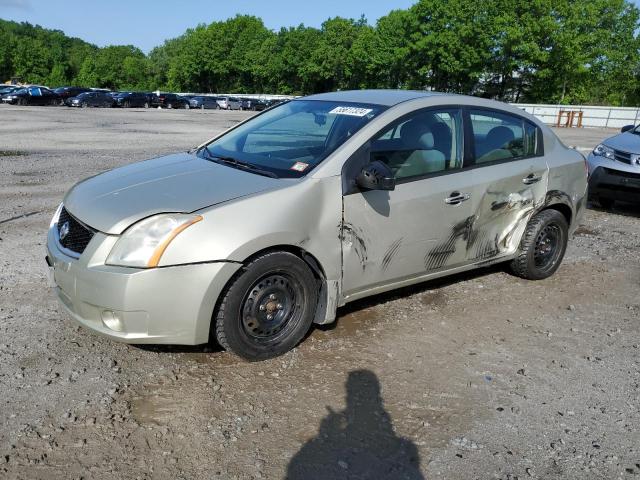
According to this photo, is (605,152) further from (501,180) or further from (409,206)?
(409,206)

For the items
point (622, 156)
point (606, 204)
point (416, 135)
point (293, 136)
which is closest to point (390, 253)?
point (416, 135)

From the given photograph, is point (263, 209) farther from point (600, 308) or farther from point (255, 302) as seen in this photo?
point (600, 308)

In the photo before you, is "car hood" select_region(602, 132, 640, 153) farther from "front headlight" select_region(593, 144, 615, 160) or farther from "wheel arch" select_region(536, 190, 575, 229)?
"wheel arch" select_region(536, 190, 575, 229)

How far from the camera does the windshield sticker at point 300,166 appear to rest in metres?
3.75

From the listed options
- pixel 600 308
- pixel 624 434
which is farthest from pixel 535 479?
pixel 600 308

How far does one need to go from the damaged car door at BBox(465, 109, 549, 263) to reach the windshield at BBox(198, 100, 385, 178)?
39.6 inches

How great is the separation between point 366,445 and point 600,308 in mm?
3011

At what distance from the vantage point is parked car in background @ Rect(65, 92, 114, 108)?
1732 inches

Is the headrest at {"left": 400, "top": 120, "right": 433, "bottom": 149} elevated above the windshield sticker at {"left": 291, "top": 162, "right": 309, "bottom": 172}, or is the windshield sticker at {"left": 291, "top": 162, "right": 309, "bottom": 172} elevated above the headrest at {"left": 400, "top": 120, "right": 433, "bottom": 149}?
the headrest at {"left": 400, "top": 120, "right": 433, "bottom": 149}

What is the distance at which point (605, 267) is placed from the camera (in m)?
6.03

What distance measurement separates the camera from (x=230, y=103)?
59531 mm

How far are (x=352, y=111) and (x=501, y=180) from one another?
4.53 ft

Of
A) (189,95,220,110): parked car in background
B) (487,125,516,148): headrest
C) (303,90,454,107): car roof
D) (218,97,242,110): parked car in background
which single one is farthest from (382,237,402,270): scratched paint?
(218,97,242,110): parked car in background

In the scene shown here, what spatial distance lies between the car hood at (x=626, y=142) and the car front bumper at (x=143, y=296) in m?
7.29
